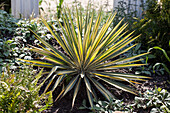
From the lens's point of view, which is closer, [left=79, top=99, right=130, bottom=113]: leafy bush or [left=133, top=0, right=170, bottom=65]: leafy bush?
[left=79, top=99, right=130, bottom=113]: leafy bush

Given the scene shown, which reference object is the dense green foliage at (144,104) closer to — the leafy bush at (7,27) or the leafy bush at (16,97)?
the leafy bush at (16,97)

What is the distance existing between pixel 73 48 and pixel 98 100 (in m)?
0.86

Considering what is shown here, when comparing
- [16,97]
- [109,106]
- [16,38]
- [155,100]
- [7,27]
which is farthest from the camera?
[7,27]

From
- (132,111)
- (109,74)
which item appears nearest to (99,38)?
(109,74)

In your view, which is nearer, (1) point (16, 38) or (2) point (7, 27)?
(1) point (16, 38)

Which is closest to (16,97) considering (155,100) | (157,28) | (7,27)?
(155,100)

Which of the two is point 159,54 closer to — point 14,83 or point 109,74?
point 109,74

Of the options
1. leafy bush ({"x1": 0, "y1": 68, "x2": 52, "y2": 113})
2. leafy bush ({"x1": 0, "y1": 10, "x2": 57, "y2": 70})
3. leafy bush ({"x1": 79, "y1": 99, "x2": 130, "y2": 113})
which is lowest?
leafy bush ({"x1": 79, "y1": 99, "x2": 130, "y2": 113})

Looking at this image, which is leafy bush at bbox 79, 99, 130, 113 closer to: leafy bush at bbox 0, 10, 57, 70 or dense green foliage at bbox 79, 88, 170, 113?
dense green foliage at bbox 79, 88, 170, 113

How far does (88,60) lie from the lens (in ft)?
10.2

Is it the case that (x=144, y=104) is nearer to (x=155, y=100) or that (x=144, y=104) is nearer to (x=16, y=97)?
(x=155, y=100)

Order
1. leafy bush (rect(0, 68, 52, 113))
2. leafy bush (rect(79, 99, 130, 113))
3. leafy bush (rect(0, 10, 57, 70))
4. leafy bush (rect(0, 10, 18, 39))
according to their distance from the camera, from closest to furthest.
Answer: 1. leafy bush (rect(0, 68, 52, 113))
2. leafy bush (rect(79, 99, 130, 113))
3. leafy bush (rect(0, 10, 57, 70))
4. leafy bush (rect(0, 10, 18, 39))

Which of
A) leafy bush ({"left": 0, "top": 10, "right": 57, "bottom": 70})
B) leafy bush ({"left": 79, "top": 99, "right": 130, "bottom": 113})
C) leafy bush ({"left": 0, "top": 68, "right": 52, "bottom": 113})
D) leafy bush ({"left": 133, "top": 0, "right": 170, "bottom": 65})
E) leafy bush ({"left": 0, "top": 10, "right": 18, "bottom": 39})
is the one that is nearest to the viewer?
leafy bush ({"left": 0, "top": 68, "right": 52, "bottom": 113})

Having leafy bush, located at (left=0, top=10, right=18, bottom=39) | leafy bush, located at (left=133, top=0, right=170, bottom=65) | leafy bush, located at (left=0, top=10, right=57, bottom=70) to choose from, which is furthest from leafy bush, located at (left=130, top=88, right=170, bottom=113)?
leafy bush, located at (left=0, top=10, right=18, bottom=39)
